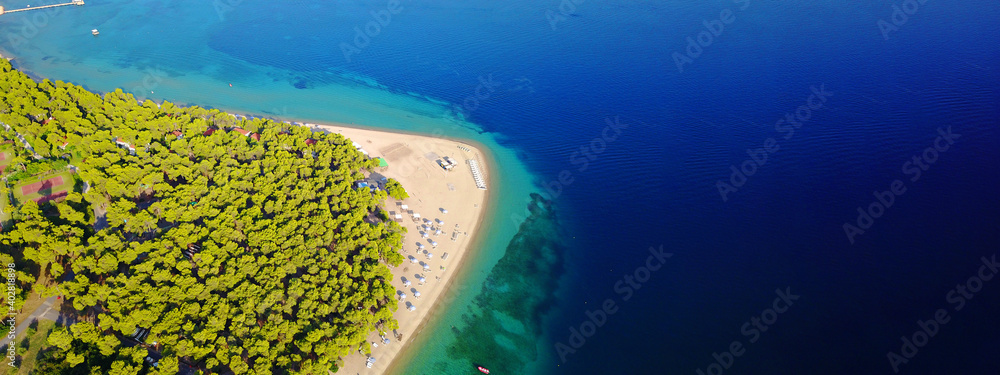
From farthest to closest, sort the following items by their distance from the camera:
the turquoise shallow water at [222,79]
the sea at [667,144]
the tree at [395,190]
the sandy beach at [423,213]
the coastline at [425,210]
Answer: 1. the turquoise shallow water at [222,79]
2. the tree at [395,190]
3. the sandy beach at [423,213]
4. the sea at [667,144]
5. the coastline at [425,210]

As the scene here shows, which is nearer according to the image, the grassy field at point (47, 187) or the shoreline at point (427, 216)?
the shoreline at point (427, 216)

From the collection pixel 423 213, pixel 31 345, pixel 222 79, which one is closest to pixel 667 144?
pixel 423 213

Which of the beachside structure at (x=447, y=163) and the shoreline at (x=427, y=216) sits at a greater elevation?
the beachside structure at (x=447, y=163)

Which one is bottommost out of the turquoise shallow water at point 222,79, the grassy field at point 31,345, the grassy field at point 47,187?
the grassy field at point 31,345

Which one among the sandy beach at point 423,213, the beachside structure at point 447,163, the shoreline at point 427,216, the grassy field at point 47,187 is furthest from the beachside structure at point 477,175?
the grassy field at point 47,187

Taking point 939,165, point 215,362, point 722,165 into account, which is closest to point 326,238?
point 215,362

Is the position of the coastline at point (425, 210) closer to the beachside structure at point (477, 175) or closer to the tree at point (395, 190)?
the beachside structure at point (477, 175)

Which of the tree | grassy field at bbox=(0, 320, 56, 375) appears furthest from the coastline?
grassy field at bbox=(0, 320, 56, 375)
